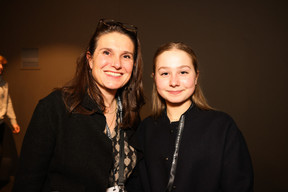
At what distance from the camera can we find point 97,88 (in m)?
1.66

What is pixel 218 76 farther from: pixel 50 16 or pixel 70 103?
pixel 50 16

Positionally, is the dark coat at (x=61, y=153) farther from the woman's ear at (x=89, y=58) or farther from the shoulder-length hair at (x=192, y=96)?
the shoulder-length hair at (x=192, y=96)

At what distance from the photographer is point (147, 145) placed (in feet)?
5.48

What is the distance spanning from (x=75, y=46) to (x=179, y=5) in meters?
2.58

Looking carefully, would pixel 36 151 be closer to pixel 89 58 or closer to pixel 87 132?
pixel 87 132

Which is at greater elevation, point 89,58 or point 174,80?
point 89,58

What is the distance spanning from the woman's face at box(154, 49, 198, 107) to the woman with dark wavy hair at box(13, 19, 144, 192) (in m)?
0.28

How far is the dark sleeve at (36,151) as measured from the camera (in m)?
1.30

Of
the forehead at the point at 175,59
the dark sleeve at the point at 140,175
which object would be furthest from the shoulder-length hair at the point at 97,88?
the forehead at the point at 175,59

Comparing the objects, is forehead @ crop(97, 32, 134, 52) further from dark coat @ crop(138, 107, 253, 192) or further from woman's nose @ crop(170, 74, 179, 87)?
dark coat @ crop(138, 107, 253, 192)

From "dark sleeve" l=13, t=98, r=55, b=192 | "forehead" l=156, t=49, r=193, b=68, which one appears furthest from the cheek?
"dark sleeve" l=13, t=98, r=55, b=192

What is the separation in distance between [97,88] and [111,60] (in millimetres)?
279

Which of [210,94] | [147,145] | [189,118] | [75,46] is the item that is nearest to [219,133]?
[189,118]

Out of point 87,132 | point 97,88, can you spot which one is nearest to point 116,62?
point 97,88
